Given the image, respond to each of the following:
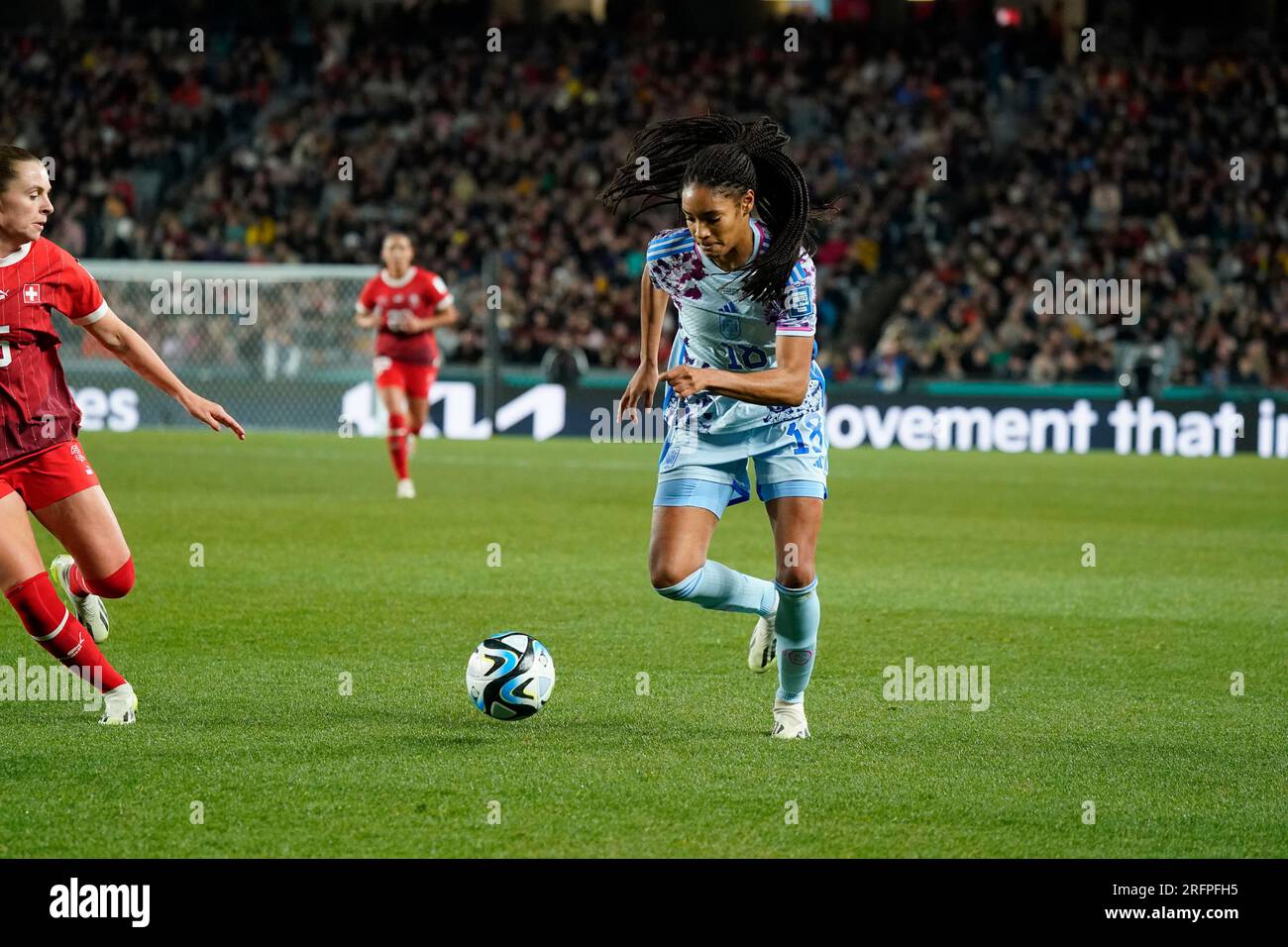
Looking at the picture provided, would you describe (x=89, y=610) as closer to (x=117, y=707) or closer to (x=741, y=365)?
(x=117, y=707)

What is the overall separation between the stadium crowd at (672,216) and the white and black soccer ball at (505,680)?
17916 millimetres

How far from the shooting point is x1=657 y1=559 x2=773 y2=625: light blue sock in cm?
589

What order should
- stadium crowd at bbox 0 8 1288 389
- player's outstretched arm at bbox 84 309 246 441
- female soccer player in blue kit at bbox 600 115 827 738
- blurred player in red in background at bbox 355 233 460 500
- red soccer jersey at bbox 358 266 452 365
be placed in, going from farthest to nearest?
stadium crowd at bbox 0 8 1288 389
red soccer jersey at bbox 358 266 452 365
blurred player in red in background at bbox 355 233 460 500
player's outstretched arm at bbox 84 309 246 441
female soccer player in blue kit at bbox 600 115 827 738

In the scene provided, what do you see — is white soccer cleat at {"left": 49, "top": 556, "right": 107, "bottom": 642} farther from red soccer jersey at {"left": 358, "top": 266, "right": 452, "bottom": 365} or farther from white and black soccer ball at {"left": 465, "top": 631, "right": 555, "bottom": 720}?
red soccer jersey at {"left": 358, "top": 266, "right": 452, "bottom": 365}

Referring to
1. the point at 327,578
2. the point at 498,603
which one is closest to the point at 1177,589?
the point at 498,603

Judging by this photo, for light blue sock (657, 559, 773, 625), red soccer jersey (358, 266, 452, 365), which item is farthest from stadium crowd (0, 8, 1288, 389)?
light blue sock (657, 559, 773, 625)

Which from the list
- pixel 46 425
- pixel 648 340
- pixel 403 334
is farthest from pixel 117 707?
pixel 403 334

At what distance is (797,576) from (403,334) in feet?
33.2

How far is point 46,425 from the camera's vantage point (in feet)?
18.5

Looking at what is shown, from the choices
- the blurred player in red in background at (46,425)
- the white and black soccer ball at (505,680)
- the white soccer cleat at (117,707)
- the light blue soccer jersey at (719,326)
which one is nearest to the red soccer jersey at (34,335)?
the blurred player in red in background at (46,425)

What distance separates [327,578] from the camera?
32.3 feet

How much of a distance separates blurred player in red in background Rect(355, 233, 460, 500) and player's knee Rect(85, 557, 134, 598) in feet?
29.6

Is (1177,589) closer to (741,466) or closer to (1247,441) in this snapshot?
(741,466)

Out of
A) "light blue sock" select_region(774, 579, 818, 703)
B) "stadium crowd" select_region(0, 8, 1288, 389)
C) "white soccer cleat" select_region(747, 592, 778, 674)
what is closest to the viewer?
"light blue sock" select_region(774, 579, 818, 703)
